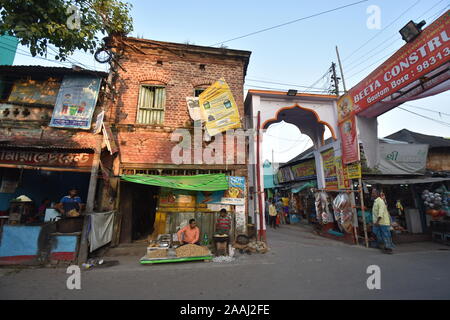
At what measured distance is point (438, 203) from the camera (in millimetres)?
8195

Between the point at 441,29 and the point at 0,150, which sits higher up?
the point at 441,29

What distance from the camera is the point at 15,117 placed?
7.41m

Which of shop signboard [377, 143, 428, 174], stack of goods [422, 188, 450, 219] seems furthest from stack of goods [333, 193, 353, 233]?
stack of goods [422, 188, 450, 219]

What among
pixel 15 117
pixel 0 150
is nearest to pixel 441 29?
pixel 0 150

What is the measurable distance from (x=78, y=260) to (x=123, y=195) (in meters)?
2.66

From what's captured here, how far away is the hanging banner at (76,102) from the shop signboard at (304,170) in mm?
13501

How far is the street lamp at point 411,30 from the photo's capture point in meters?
6.03

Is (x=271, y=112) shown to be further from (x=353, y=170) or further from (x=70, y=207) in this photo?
(x=70, y=207)

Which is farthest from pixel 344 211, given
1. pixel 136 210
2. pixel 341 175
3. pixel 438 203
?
pixel 136 210

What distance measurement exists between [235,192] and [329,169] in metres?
5.52

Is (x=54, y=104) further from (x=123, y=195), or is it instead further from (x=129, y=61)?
(x=123, y=195)

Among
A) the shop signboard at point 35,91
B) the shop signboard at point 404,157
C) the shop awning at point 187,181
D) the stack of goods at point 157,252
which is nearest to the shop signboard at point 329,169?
the shop signboard at point 404,157

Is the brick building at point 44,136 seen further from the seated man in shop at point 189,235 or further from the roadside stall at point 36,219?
the seated man in shop at point 189,235

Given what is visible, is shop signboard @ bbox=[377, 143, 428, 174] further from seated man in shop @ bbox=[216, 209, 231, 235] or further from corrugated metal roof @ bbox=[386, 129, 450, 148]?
seated man in shop @ bbox=[216, 209, 231, 235]
